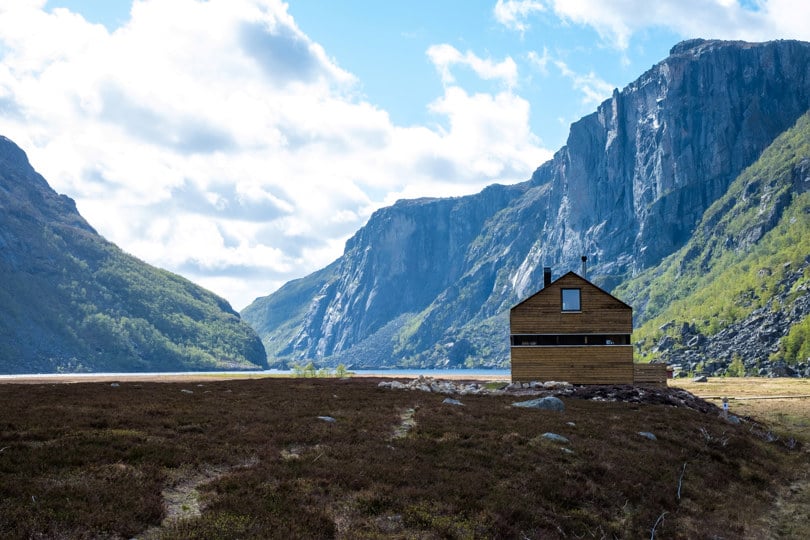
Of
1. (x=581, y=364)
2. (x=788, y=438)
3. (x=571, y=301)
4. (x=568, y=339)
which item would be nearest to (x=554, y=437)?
(x=788, y=438)

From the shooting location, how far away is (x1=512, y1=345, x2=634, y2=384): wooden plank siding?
54125mm

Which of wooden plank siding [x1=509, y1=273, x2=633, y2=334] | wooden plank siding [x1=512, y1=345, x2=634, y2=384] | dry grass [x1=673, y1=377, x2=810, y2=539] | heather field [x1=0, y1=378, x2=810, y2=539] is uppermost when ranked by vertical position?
wooden plank siding [x1=509, y1=273, x2=633, y2=334]

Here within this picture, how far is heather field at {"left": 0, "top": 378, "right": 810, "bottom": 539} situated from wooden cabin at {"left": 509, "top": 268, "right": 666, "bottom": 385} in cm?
2063

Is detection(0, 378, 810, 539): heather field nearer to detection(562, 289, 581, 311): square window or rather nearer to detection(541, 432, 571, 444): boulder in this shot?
detection(541, 432, 571, 444): boulder

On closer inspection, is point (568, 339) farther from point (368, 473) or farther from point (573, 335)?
point (368, 473)

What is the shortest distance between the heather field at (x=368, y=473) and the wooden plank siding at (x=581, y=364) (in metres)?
20.4

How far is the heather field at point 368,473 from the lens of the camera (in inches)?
593

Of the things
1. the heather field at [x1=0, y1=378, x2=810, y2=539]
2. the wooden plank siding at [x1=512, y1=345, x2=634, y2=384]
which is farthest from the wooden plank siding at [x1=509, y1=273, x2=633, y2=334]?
the heather field at [x1=0, y1=378, x2=810, y2=539]

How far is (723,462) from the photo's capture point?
28.5 meters

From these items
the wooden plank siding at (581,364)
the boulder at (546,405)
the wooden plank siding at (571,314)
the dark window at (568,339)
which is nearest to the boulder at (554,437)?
the boulder at (546,405)

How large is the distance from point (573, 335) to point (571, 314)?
5.80 ft

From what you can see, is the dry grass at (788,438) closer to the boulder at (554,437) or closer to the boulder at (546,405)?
the boulder at (554,437)

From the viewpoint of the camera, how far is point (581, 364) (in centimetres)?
5441

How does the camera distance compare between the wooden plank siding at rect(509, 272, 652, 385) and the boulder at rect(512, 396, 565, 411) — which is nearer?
the boulder at rect(512, 396, 565, 411)
